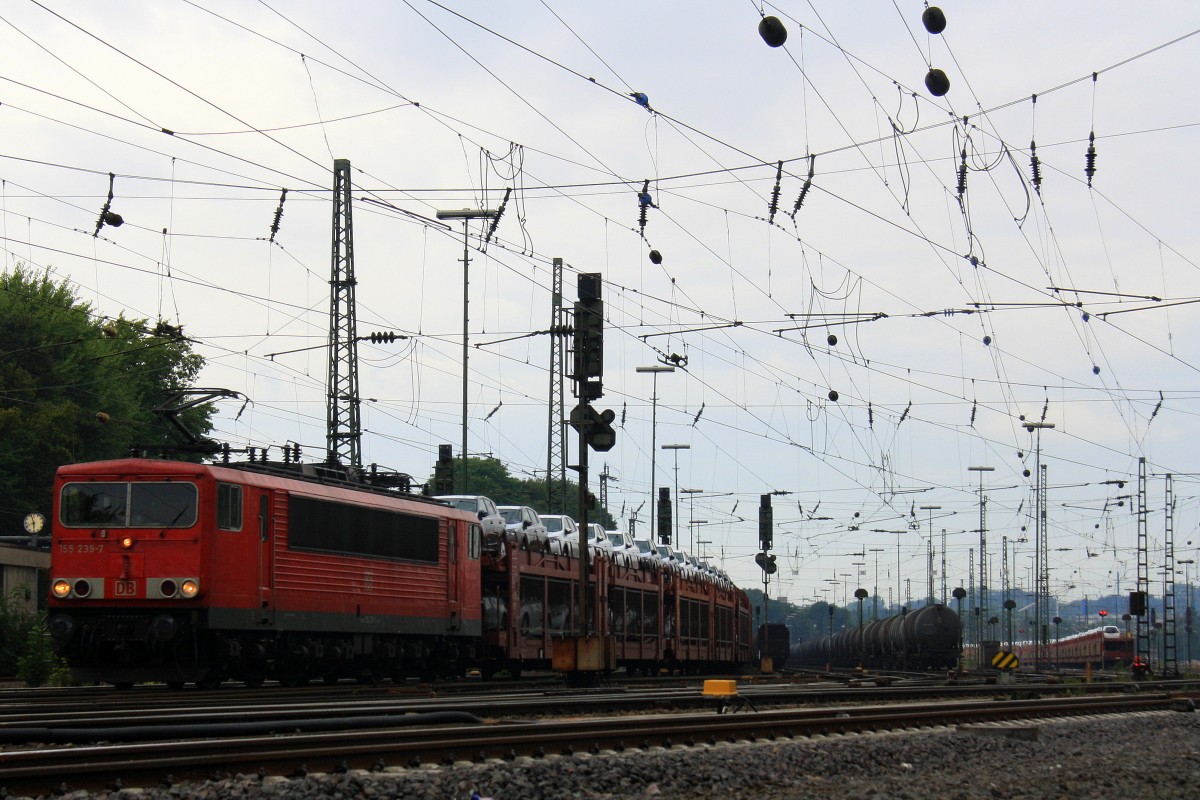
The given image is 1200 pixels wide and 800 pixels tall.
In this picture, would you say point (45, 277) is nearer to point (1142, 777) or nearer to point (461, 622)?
point (461, 622)

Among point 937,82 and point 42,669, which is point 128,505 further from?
point 937,82

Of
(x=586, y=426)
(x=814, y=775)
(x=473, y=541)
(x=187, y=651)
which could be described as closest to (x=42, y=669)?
(x=187, y=651)

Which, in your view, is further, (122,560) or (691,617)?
(691,617)

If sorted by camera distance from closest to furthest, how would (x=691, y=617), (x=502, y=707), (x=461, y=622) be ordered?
1. (x=502, y=707)
2. (x=461, y=622)
3. (x=691, y=617)

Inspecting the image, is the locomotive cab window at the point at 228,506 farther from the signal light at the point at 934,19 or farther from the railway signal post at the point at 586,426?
the signal light at the point at 934,19

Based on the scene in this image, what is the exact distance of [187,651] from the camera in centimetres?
2069

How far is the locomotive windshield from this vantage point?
2112cm

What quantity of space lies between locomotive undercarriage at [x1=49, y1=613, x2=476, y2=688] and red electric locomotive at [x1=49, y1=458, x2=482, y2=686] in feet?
0.07

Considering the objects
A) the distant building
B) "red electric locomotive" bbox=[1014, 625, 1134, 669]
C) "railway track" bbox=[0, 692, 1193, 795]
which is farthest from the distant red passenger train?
"red electric locomotive" bbox=[1014, 625, 1134, 669]

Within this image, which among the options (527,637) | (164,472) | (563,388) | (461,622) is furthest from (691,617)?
(164,472)

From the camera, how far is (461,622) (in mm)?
28562

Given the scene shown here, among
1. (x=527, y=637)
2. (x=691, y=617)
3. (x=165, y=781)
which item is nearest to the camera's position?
(x=165, y=781)

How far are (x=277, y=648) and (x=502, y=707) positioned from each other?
7.19 metres

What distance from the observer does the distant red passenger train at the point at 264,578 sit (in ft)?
67.8
